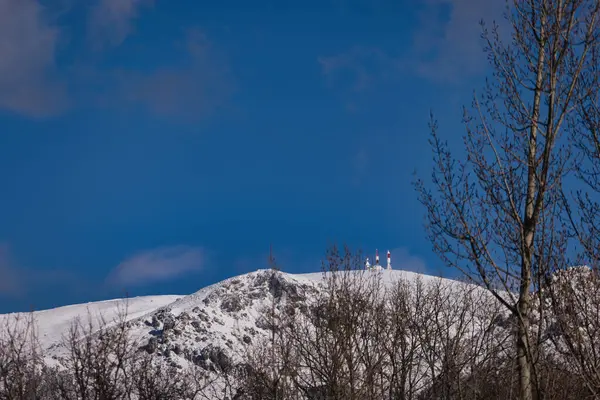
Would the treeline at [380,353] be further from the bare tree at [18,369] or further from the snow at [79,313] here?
the snow at [79,313]

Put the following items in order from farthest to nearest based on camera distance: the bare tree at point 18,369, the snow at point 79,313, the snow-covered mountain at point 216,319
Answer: the snow at point 79,313 → the snow-covered mountain at point 216,319 → the bare tree at point 18,369

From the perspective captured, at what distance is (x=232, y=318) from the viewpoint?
56.6 metres

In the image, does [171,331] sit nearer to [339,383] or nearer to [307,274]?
[307,274]

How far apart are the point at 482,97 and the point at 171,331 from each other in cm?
4689

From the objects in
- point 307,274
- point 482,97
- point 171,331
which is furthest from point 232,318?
point 482,97

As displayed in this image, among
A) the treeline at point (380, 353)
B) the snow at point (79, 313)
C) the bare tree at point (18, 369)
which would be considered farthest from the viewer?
the snow at point (79, 313)

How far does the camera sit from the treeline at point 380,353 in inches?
300

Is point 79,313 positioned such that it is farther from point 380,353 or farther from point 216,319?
point 380,353

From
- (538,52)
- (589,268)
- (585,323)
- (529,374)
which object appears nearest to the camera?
(585,323)

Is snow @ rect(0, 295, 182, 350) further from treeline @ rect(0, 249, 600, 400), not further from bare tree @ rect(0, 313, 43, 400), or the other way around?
bare tree @ rect(0, 313, 43, 400)

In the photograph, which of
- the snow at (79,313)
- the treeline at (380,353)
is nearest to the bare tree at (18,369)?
the treeline at (380,353)

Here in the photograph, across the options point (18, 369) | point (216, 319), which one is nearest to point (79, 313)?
point (216, 319)

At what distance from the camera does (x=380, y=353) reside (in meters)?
24.1

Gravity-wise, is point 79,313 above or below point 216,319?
above
